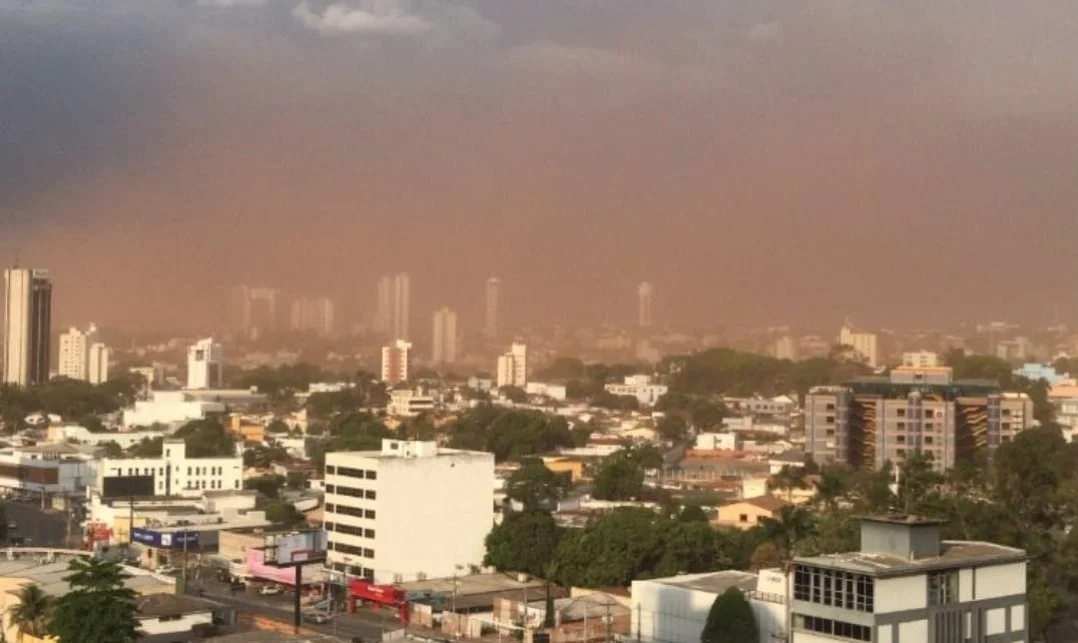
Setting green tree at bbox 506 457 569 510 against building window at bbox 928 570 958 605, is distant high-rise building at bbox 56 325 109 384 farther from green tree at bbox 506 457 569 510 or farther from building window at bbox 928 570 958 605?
building window at bbox 928 570 958 605

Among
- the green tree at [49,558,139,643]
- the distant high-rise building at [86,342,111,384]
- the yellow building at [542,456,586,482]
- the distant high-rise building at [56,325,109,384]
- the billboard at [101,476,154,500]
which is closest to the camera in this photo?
the green tree at [49,558,139,643]

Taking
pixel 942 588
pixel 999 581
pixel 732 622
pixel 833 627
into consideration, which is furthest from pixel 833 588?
pixel 732 622

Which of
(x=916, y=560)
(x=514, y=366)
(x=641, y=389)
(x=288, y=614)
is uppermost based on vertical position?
(x=514, y=366)

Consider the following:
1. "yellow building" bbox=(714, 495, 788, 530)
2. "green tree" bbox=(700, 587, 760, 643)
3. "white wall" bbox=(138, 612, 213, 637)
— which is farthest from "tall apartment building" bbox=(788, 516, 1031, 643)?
"yellow building" bbox=(714, 495, 788, 530)

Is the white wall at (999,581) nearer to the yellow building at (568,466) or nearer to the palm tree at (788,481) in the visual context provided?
the palm tree at (788,481)

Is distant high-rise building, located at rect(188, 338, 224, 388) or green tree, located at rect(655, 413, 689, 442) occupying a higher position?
distant high-rise building, located at rect(188, 338, 224, 388)

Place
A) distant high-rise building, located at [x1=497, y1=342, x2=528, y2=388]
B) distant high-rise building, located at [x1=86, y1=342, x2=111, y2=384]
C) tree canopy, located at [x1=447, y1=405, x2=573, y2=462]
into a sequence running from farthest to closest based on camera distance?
distant high-rise building, located at [x1=497, y1=342, x2=528, y2=388], distant high-rise building, located at [x1=86, y1=342, x2=111, y2=384], tree canopy, located at [x1=447, y1=405, x2=573, y2=462]

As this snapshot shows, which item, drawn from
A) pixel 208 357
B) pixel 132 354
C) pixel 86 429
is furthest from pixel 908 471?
pixel 132 354

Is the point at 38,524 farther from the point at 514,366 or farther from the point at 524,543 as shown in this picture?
the point at 514,366

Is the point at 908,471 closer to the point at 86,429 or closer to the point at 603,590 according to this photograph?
the point at 603,590
